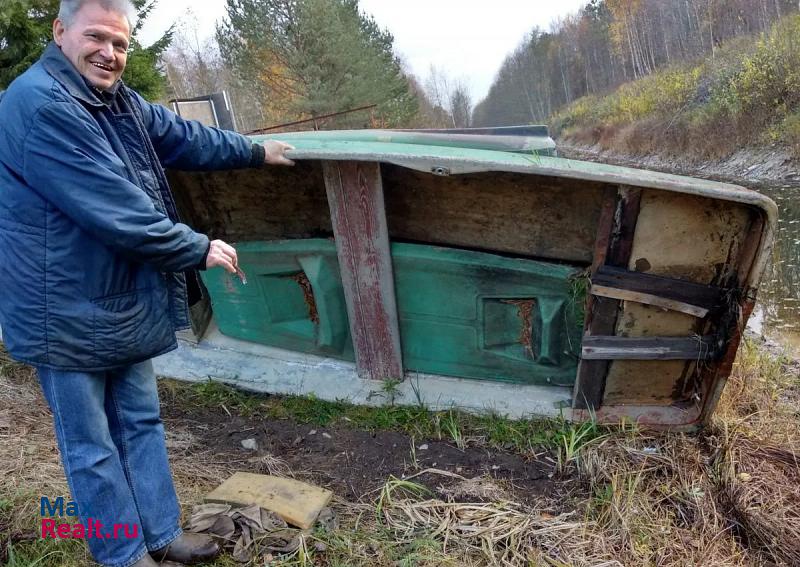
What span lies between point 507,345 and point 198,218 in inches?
74.3

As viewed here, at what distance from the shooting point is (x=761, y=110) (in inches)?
502

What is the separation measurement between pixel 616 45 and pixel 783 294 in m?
37.9

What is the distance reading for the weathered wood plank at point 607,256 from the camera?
230 cm

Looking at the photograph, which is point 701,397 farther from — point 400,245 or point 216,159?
point 216,159

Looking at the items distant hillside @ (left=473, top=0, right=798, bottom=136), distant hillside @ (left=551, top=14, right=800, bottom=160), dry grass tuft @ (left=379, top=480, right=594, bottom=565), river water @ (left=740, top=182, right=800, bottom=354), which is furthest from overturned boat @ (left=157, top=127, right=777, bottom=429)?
distant hillside @ (left=473, top=0, right=798, bottom=136)

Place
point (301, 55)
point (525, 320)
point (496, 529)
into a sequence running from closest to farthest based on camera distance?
point (496, 529) → point (525, 320) → point (301, 55)

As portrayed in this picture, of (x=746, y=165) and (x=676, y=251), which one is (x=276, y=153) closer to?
(x=676, y=251)

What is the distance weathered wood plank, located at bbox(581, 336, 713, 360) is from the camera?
246cm

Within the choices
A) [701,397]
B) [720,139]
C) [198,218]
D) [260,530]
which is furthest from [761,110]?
[260,530]

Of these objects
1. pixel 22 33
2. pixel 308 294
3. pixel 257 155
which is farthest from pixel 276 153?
pixel 22 33

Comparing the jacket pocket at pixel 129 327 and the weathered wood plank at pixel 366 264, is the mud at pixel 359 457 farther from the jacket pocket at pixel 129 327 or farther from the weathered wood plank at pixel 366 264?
the jacket pocket at pixel 129 327

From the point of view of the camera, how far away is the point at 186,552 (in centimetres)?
183

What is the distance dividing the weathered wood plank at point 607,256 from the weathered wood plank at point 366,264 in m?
0.94

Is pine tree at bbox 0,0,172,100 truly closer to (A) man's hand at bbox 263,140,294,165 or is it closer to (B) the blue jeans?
(A) man's hand at bbox 263,140,294,165
